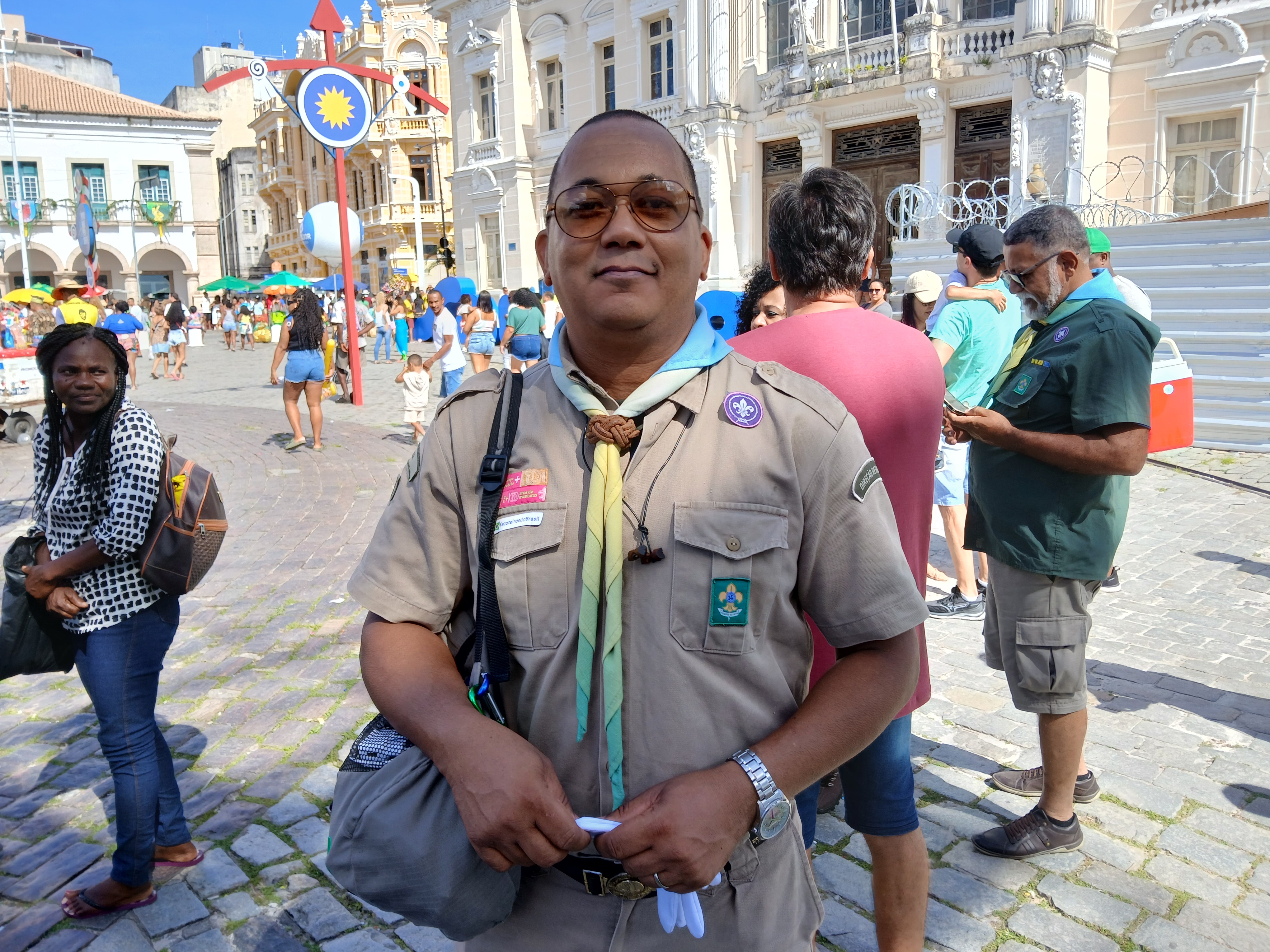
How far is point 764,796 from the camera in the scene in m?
1.40

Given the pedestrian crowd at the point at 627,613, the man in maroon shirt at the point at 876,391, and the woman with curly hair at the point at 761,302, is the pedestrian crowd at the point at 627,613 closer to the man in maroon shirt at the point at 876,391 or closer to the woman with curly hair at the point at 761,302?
the man in maroon shirt at the point at 876,391

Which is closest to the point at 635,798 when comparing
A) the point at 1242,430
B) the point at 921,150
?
the point at 1242,430

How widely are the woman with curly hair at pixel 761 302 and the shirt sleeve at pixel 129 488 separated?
2.50 metres

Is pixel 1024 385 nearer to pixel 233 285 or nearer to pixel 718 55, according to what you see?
pixel 718 55

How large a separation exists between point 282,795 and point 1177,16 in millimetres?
18426

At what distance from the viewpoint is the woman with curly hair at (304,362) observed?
1052cm

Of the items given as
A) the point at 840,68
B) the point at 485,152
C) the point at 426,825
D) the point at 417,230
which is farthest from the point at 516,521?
the point at 417,230

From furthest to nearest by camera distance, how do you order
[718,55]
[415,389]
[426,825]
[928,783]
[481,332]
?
[718,55] < [481,332] < [415,389] < [928,783] < [426,825]

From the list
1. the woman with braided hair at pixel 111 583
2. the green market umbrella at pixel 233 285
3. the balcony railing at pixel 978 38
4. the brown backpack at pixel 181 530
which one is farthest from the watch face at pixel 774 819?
the green market umbrella at pixel 233 285

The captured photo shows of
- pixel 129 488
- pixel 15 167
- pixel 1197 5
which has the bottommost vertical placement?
pixel 129 488

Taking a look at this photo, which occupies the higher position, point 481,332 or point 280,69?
point 280,69

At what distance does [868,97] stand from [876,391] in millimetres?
20024

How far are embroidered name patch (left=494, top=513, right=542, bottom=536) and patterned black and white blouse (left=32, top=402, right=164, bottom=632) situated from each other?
2.05 m

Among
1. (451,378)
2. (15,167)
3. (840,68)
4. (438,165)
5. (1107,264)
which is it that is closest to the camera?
(1107,264)
